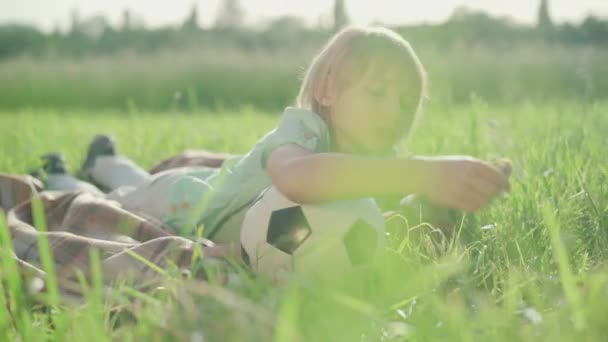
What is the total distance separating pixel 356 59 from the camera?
2.04 m

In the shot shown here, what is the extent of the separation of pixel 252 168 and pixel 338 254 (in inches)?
31.0

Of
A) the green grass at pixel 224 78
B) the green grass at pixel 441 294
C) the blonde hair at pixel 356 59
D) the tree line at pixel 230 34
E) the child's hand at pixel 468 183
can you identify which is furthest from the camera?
the tree line at pixel 230 34

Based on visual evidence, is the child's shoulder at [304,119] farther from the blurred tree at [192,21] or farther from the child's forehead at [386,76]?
the blurred tree at [192,21]

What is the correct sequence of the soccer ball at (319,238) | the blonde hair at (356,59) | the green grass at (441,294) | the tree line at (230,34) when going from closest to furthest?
the green grass at (441,294) < the soccer ball at (319,238) < the blonde hair at (356,59) < the tree line at (230,34)

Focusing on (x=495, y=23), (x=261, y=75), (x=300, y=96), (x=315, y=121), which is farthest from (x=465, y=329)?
(x=495, y=23)

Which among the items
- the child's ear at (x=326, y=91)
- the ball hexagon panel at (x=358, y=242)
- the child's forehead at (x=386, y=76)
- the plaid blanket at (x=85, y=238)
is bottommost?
the plaid blanket at (x=85, y=238)

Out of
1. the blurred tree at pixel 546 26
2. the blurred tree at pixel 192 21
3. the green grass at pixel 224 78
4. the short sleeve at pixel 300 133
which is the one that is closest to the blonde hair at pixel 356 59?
the short sleeve at pixel 300 133

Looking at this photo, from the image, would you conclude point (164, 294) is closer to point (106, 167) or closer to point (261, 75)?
point (106, 167)

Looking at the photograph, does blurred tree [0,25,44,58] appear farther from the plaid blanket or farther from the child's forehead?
the child's forehead

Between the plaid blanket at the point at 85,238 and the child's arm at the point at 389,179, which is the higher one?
the child's arm at the point at 389,179

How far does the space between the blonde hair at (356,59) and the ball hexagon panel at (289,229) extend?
45 cm

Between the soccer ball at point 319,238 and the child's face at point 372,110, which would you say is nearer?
the soccer ball at point 319,238

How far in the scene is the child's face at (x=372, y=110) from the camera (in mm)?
1975

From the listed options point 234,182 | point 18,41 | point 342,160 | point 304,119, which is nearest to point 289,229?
point 342,160
